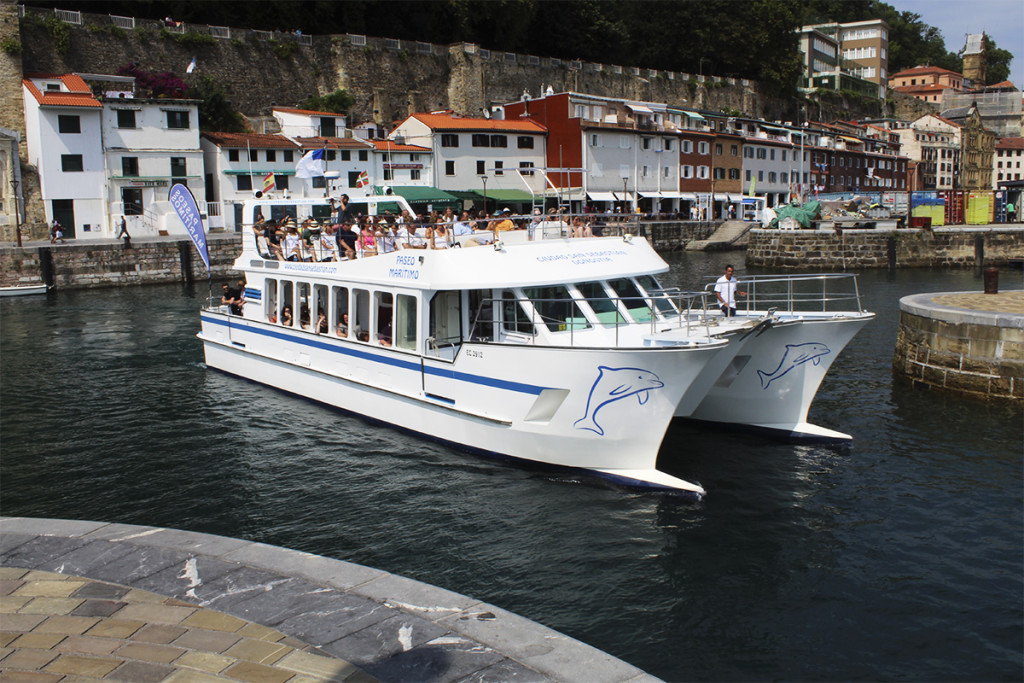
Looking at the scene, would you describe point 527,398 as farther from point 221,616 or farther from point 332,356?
point 221,616

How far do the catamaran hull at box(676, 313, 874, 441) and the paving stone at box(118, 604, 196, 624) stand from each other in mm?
8329

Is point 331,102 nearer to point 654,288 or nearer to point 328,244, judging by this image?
point 328,244

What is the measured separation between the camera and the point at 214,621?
244 inches

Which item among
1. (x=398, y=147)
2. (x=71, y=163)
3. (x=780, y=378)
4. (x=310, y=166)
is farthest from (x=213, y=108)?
(x=780, y=378)

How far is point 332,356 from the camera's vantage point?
15461 mm

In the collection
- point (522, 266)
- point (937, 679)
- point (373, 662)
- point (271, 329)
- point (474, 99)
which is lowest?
point (937, 679)

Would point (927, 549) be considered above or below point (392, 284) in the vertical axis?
below

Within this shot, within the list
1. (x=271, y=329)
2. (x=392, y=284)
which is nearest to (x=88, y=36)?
(x=271, y=329)

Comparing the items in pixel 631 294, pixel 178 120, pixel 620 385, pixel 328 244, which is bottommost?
pixel 620 385

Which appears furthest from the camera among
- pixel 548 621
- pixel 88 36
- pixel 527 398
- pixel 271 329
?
pixel 88 36

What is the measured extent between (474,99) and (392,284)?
60.2m

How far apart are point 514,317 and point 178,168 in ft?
140

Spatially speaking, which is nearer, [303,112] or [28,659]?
[28,659]

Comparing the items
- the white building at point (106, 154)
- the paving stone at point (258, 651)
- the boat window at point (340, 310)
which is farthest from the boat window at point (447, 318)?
the white building at point (106, 154)
